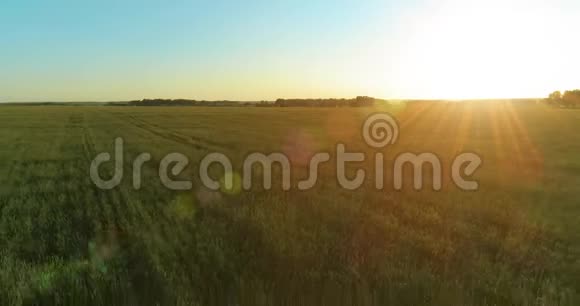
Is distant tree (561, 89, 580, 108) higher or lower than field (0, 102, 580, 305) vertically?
higher

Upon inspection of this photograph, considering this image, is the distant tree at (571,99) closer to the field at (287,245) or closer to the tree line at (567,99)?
the tree line at (567,99)

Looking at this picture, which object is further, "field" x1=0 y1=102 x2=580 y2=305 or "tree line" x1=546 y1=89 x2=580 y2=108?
"tree line" x1=546 y1=89 x2=580 y2=108

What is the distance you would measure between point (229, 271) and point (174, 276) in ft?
2.15

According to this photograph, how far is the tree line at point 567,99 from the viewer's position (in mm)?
106375

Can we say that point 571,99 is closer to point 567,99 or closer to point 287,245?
point 567,99

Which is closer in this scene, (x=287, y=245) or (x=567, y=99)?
(x=287, y=245)

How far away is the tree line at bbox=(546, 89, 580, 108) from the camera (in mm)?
106375

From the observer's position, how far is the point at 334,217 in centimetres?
846

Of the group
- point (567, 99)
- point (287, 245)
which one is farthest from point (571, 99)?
point (287, 245)

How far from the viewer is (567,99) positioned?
107 metres

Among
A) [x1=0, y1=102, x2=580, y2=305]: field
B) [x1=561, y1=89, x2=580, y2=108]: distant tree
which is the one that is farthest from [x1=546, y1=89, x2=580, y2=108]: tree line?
[x1=0, y1=102, x2=580, y2=305]: field

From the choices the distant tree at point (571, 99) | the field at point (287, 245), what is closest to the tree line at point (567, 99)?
the distant tree at point (571, 99)

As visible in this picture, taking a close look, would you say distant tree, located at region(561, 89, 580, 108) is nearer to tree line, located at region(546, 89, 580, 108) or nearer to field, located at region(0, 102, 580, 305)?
tree line, located at region(546, 89, 580, 108)

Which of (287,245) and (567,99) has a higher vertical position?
(567,99)
